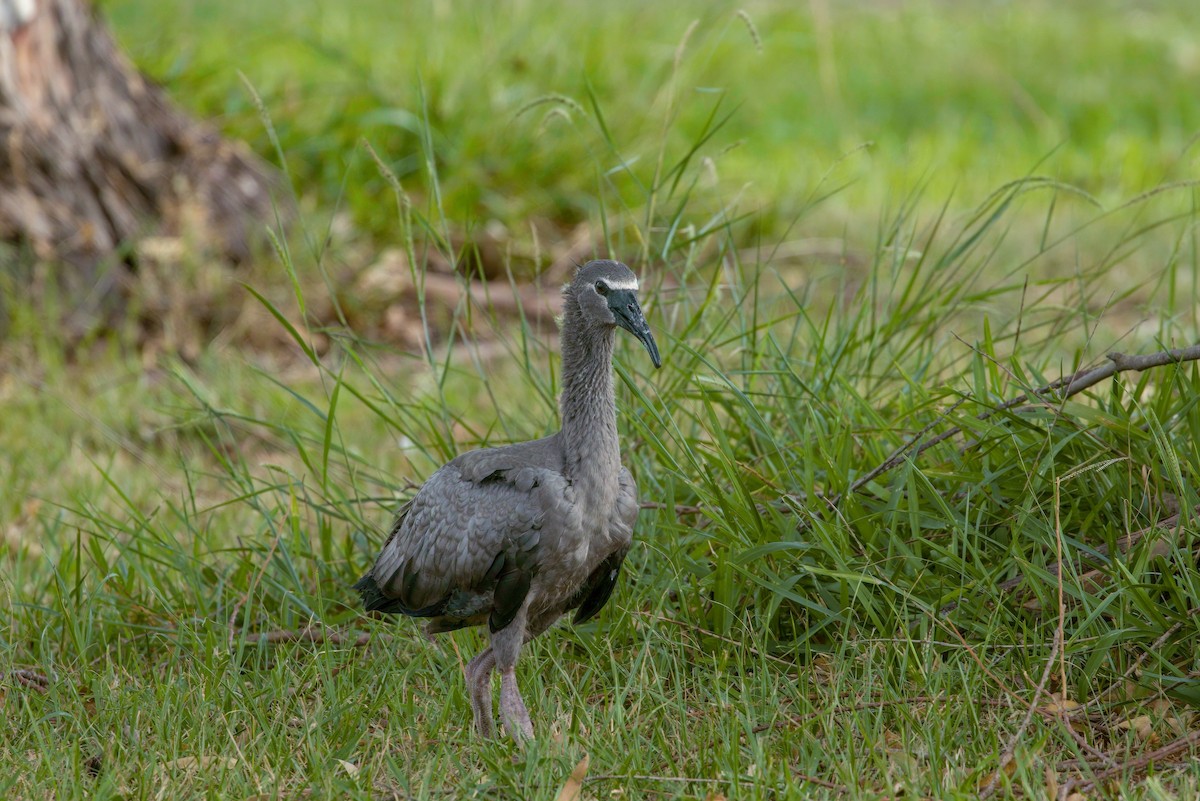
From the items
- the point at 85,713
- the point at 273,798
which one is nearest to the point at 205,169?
the point at 85,713

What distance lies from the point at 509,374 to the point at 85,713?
10.2ft

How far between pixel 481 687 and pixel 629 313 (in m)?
1.05

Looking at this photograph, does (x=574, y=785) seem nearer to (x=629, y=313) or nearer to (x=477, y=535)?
(x=477, y=535)

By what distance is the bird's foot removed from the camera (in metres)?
3.35

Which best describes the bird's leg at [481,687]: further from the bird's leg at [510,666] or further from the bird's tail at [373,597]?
the bird's tail at [373,597]

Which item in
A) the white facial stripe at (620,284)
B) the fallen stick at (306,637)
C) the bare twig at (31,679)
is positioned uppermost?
the white facial stripe at (620,284)

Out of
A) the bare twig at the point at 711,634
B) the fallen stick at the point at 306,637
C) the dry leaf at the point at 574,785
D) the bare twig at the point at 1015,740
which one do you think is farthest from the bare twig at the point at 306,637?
the bare twig at the point at 1015,740

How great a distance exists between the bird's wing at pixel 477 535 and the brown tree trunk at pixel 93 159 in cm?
384

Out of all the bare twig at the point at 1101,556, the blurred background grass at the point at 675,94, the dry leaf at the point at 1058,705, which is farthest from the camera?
the blurred background grass at the point at 675,94

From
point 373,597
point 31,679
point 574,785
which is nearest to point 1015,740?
point 574,785

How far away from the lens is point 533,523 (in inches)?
132

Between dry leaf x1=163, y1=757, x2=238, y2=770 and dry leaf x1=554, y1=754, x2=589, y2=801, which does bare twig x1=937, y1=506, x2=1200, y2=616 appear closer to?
dry leaf x1=554, y1=754, x2=589, y2=801

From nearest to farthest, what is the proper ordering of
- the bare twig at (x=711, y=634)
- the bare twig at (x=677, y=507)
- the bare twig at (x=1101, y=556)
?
the bare twig at (x=1101, y=556) < the bare twig at (x=711, y=634) < the bare twig at (x=677, y=507)

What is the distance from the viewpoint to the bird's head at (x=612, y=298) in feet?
11.1
